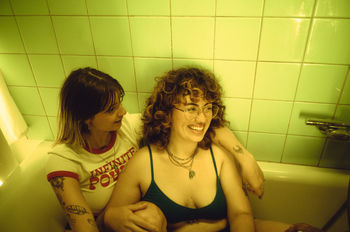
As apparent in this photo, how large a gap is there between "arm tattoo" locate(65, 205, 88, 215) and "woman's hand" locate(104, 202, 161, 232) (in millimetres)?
99

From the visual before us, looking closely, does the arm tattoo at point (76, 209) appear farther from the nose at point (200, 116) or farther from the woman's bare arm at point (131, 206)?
the nose at point (200, 116)

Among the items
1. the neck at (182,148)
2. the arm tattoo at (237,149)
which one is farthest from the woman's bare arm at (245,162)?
the neck at (182,148)

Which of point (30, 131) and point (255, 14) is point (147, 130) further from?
point (30, 131)

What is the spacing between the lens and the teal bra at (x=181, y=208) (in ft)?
3.37

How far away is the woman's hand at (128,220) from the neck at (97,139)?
31 cm

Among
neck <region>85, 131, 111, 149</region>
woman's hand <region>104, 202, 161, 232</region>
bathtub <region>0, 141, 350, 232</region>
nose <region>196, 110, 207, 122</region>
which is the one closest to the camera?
woman's hand <region>104, 202, 161, 232</region>

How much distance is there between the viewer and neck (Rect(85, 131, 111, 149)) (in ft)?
3.53

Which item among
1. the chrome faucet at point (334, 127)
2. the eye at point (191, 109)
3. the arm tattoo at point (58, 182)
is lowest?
the arm tattoo at point (58, 182)

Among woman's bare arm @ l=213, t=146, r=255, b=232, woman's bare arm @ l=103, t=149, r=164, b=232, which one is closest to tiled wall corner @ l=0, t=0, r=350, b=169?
woman's bare arm @ l=213, t=146, r=255, b=232

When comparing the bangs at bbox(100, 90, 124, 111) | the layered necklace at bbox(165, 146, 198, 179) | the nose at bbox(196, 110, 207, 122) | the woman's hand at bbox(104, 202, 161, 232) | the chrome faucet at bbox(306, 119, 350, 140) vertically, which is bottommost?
the woman's hand at bbox(104, 202, 161, 232)

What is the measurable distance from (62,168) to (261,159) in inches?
44.8

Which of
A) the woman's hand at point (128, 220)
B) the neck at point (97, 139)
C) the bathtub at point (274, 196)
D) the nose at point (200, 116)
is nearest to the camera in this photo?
the woman's hand at point (128, 220)

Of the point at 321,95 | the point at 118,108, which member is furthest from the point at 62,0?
the point at 321,95

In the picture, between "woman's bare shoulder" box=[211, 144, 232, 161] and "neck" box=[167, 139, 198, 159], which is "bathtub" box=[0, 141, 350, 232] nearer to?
"woman's bare shoulder" box=[211, 144, 232, 161]
